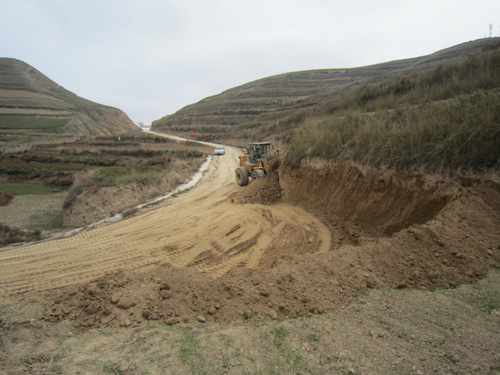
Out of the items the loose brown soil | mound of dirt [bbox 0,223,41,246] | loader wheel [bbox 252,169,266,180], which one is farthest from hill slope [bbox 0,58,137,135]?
the loose brown soil

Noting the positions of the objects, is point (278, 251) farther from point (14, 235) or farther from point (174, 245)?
point (14, 235)

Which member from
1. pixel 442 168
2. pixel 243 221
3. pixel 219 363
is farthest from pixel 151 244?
pixel 442 168

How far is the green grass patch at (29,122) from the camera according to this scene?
55.5 meters

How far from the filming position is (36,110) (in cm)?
6650

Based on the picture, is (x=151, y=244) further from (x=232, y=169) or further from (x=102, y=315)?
(x=232, y=169)

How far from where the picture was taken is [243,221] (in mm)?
9000

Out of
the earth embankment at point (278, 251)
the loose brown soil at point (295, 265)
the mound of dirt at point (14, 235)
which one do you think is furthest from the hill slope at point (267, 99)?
the loose brown soil at point (295, 265)

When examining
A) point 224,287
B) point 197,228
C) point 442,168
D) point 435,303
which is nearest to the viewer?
point 435,303

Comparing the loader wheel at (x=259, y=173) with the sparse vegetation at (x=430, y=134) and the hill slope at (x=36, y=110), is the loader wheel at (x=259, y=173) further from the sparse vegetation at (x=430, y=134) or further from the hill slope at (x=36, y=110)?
the hill slope at (x=36, y=110)

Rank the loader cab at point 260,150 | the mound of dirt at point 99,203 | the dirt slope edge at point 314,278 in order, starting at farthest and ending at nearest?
the loader cab at point 260,150
the mound of dirt at point 99,203
the dirt slope edge at point 314,278

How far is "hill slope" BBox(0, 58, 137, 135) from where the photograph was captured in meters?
59.2

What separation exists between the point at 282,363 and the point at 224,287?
1.50 metres

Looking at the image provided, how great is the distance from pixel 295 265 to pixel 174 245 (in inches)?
163

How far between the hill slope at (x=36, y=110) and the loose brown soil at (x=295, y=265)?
210 feet
